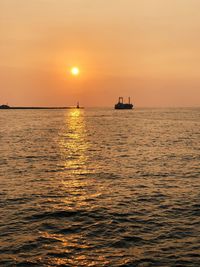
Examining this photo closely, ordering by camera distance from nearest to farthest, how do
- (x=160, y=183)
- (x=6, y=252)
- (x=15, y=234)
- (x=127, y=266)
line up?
1. (x=127, y=266)
2. (x=6, y=252)
3. (x=15, y=234)
4. (x=160, y=183)

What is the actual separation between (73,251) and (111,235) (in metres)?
2.70

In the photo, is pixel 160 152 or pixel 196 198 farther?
pixel 160 152

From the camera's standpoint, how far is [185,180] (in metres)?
30.2

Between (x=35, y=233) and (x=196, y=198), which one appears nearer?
(x=35, y=233)

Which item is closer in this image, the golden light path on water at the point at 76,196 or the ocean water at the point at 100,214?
the golden light path on water at the point at 76,196

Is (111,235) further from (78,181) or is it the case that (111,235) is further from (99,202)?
(78,181)

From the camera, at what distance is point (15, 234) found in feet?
57.5

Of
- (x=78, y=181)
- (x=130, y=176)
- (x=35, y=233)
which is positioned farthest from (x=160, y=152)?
(x=35, y=233)

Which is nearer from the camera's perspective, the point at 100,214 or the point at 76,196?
the point at 100,214

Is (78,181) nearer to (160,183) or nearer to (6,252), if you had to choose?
(160,183)

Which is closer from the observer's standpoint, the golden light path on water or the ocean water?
the golden light path on water

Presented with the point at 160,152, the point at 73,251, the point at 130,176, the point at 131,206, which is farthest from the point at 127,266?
the point at 160,152

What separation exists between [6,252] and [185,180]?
62.9 ft

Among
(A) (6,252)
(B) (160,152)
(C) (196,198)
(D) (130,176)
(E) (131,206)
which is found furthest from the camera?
(B) (160,152)
